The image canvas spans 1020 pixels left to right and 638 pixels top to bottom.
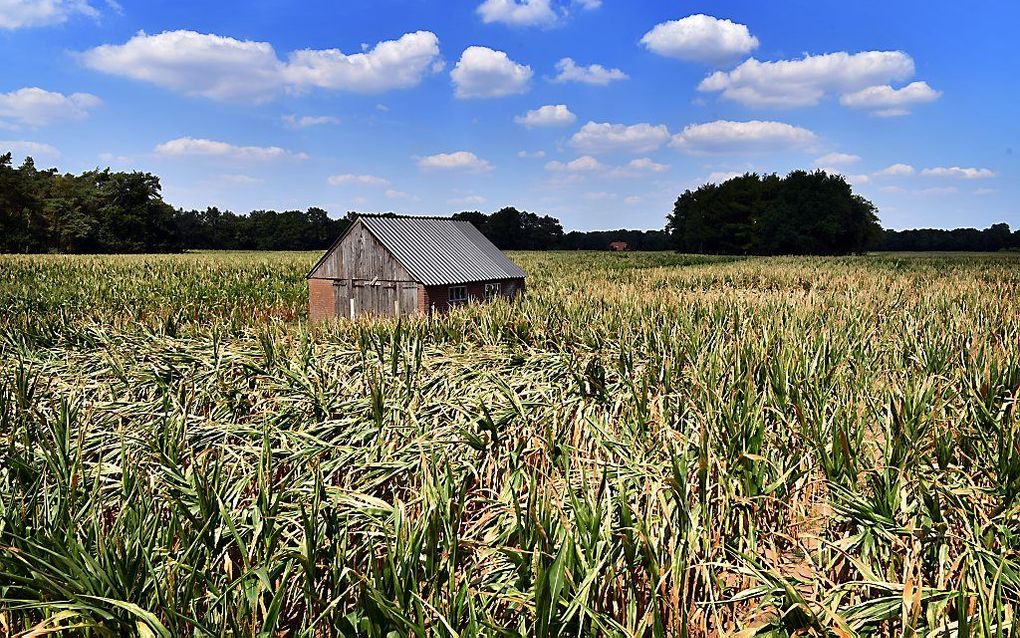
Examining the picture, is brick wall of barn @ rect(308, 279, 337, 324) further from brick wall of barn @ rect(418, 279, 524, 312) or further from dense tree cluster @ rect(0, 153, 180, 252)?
dense tree cluster @ rect(0, 153, 180, 252)

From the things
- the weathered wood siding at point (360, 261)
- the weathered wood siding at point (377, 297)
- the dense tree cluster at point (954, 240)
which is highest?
the dense tree cluster at point (954, 240)

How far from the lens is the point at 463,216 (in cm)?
10031

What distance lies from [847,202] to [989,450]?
7999cm

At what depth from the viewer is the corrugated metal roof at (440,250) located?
16.8m

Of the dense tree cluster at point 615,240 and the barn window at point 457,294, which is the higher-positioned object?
the dense tree cluster at point 615,240

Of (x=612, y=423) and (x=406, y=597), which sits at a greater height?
(x=612, y=423)

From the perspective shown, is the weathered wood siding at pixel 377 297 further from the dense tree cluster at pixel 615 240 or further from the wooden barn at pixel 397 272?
the dense tree cluster at pixel 615 240

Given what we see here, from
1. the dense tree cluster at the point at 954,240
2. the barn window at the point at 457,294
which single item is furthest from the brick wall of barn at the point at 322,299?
the dense tree cluster at the point at 954,240

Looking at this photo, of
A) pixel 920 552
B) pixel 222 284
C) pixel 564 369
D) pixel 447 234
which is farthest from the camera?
pixel 222 284

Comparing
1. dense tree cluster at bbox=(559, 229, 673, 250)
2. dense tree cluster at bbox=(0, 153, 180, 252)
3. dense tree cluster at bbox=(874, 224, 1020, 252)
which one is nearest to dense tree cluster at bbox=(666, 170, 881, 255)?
dense tree cluster at bbox=(874, 224, 1020, 252)

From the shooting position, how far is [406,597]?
10.1 feet

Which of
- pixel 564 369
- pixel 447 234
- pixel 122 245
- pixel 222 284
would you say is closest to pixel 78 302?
pixel 222 284

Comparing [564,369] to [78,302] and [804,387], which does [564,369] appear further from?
[78,302]

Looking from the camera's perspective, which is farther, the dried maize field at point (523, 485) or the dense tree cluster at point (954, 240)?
the dense tree cluster at point (954, 240)
